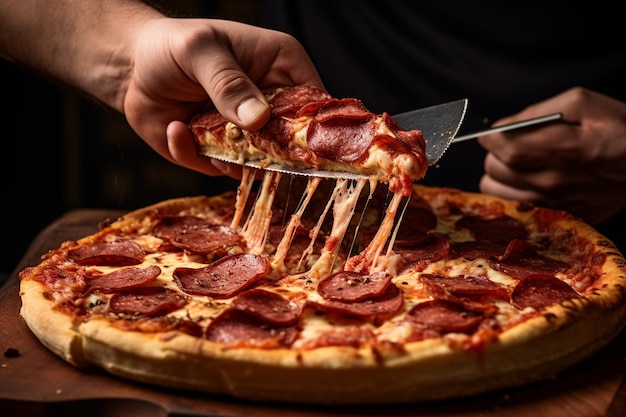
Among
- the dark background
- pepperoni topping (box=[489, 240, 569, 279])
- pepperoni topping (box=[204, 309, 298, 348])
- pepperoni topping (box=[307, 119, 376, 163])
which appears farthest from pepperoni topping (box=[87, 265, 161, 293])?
the dark background

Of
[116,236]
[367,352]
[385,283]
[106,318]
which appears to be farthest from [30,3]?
[367,352]

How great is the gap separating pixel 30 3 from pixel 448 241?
269 cm

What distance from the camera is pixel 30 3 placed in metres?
4.28

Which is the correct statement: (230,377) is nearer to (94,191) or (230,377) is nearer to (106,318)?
(106,318)

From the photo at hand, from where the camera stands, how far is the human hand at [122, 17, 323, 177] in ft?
10.3

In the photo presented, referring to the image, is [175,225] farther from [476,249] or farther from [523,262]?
[523,262]

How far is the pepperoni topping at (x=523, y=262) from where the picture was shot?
3.07 meters

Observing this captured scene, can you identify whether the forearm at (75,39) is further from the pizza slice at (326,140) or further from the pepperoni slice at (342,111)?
the pepperoni slice at (342,111)

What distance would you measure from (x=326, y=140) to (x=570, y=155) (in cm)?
149

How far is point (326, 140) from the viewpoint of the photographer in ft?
10.0

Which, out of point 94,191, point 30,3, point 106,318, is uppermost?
point 30,3

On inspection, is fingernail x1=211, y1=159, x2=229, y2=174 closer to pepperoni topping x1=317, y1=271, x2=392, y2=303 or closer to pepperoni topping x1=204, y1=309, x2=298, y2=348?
pepperoni topping x1=317, y1=271, x2=392, y2=303

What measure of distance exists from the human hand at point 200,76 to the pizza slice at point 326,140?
13 centimetres

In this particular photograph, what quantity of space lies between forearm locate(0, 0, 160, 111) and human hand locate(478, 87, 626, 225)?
199 centimetres
